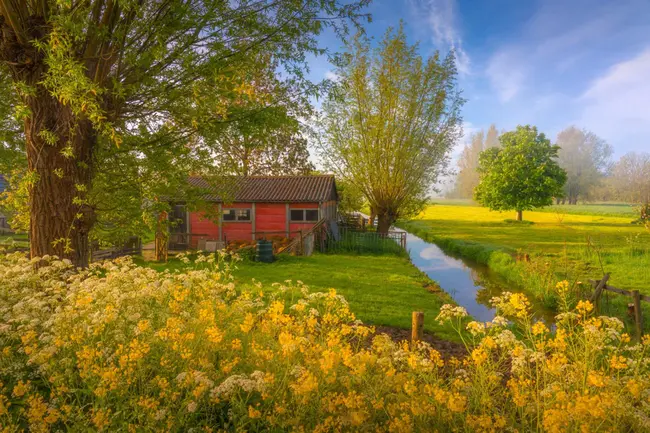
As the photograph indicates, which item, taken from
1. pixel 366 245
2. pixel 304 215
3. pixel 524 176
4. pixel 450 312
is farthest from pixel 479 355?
pixel 524 176

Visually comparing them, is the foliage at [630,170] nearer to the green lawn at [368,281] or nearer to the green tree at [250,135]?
the green lawn at [368,281]

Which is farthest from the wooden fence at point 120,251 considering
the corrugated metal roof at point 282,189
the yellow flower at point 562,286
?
the yellow flower at point 562,286

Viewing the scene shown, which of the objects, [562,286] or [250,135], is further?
[250,135]

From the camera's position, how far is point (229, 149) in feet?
26.5

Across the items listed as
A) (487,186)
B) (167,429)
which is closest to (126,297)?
(167,429)

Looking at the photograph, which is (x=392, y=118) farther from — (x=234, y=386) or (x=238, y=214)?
(x=234, y=386)

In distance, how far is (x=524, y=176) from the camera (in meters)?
38.4

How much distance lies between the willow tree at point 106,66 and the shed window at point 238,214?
14.8 meters

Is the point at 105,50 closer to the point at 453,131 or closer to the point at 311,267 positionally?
the point at 311,267

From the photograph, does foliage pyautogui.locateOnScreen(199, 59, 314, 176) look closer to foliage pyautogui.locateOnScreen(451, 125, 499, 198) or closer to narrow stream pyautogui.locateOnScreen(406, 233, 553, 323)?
narrow stream pyautogui.locateOnScreen(406, 233, 553, 323)

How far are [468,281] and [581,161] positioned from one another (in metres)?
78.8

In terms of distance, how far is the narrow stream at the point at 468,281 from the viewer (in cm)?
1157

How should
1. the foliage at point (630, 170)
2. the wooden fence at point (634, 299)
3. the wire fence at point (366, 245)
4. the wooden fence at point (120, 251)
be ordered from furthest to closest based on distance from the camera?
1. the foliage at point (630, 170)
2. the wire fence at point (366, 245)
3. the wooden fence at point (120, 251)
4. the wooden fence at point (634, 299)

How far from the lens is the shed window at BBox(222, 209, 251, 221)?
843 inches
